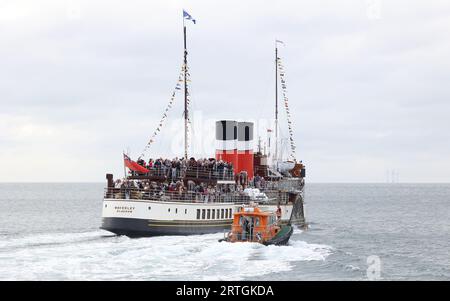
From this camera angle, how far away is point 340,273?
151 feet

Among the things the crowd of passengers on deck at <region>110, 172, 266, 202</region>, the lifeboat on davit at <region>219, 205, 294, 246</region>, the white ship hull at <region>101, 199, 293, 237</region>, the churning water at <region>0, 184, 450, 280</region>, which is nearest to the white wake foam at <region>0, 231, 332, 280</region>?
the churning water at <region>0, 184, 450, 280</region>

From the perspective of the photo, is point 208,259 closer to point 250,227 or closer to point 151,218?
point 250,227

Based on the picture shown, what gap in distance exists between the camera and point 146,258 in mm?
48000

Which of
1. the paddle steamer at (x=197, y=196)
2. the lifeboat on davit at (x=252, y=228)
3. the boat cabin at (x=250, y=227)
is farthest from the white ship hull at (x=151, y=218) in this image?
the boat cabin at (x=250, y=227)

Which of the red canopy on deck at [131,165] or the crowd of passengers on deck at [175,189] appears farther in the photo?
the red canopy on deck at [131,165]

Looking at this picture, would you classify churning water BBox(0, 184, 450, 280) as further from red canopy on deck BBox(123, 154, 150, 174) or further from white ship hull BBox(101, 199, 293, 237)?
red canopy on deck BBox(123, 154, 150, 174)

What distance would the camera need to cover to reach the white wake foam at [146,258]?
1661 inches

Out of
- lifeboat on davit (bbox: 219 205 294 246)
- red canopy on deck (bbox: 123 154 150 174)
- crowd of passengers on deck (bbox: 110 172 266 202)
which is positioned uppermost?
red canopy on deck (bbox: 123 154 150 174)

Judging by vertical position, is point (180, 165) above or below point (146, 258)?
above

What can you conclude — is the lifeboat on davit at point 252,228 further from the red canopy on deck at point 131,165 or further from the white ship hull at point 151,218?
the red canopy on deck at point 131,165

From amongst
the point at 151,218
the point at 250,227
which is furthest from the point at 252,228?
the point at 151,218

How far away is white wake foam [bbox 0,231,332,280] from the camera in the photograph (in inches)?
1661
